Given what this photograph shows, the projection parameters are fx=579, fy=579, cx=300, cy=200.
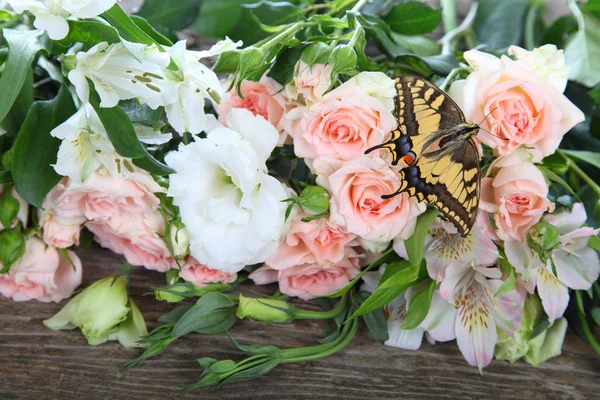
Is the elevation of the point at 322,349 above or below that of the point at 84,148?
below

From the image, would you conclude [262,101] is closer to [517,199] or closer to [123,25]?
[123,25]

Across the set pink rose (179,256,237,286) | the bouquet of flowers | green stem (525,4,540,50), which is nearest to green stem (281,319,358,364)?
the bouquet of flowers

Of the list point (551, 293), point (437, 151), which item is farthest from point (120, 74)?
point (551, 293)

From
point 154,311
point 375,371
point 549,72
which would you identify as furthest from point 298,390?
point 549,72

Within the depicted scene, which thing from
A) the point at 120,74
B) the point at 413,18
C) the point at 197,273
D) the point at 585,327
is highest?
the point at 120,74

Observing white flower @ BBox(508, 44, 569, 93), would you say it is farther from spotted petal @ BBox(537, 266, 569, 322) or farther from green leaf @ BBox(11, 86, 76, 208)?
green leaf @ BBox(11, 86, 76, 208)

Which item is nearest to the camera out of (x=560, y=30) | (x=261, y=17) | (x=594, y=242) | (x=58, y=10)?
(x=58, y=10)
